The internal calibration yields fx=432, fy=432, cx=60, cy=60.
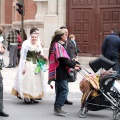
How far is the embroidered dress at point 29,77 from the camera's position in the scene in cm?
1039

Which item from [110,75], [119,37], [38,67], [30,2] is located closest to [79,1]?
[119,37]

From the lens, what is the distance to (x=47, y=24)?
2003cm

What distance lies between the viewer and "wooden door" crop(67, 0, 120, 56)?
63.0ft

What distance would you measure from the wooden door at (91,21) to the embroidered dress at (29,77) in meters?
9.16

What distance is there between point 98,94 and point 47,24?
11.5 m

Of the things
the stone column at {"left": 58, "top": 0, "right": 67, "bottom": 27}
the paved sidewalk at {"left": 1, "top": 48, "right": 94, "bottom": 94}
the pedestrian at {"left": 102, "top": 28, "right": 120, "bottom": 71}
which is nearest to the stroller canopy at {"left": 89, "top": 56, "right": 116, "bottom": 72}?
the paved sidewalk at {"left": 1, "top": 48, "right": 94, "bottom": 94}

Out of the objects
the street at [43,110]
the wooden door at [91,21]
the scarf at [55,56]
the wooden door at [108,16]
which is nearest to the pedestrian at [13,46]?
the wooden door at [91,21]

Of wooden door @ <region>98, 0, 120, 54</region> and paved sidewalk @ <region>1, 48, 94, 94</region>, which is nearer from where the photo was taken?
paved sidewalk @ <region>1, 48, 94, 94</region>

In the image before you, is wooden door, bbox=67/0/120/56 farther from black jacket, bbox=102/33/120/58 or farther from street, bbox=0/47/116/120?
street, bbox=0/47/116/120

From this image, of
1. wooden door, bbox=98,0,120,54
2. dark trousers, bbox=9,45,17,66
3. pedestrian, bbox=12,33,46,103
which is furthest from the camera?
wooden door, bbox=98,0,120,54

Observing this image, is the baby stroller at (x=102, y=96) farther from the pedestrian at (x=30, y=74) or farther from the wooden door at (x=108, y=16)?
the wooden door at (x=108, y=16)

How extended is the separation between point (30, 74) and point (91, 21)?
9.49m

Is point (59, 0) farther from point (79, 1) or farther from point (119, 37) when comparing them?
point (119, 37)

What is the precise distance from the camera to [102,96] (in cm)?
887
